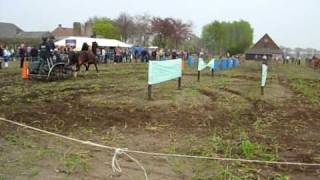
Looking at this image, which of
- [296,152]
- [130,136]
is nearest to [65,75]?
[130,136]

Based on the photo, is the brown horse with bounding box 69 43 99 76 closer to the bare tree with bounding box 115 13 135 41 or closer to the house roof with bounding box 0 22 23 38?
the bare tree with bounding box 115 13 135 41

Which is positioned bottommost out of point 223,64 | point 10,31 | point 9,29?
point 223,64

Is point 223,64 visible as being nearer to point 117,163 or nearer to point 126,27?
point 117,163

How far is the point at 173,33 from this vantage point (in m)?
90.0

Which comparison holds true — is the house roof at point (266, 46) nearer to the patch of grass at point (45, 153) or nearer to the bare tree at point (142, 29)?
the bare tree at point (142, 29)

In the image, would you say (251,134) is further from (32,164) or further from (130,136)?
(32,164)

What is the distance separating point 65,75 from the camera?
76.4 feet

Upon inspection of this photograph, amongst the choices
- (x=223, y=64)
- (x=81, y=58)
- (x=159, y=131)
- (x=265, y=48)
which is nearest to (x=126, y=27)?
(x=265, y=48)

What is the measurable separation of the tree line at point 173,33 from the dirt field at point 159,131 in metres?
61.3

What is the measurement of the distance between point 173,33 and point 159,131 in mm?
79783

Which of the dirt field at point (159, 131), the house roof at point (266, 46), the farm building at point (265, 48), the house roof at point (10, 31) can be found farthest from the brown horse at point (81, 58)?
the house roof at point (266, 46)

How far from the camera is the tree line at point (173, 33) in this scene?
89625 millimetres

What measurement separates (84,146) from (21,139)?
133 cm

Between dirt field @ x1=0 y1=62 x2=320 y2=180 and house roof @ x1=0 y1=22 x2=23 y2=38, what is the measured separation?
99.3 m
